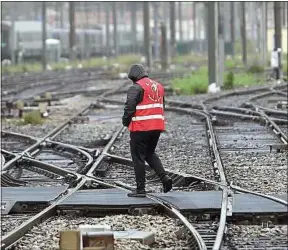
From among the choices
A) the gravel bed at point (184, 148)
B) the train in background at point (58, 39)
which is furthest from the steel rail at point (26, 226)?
the train in background at point (58, 39)

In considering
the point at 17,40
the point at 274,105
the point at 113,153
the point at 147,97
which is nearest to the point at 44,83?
the point at 274,105

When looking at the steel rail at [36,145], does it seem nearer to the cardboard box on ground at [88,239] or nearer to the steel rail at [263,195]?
the steel rail at [263,195]

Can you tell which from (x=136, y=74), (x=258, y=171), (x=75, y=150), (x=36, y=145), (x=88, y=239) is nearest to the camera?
(x=88, y=239)

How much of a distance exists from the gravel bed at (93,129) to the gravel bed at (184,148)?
64 centimetres

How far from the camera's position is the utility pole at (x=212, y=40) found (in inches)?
1388

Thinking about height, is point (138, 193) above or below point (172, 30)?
below

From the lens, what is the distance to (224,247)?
8.28 meters

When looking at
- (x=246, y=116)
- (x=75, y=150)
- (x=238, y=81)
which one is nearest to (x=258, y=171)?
(x=75, y=150)

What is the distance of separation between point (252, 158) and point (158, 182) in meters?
3.20

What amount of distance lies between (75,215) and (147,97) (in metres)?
1.72

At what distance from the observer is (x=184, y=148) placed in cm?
1781

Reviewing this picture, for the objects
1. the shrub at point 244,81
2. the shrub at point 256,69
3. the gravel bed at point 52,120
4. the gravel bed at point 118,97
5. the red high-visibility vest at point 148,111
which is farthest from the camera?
the shrub at point 256,69

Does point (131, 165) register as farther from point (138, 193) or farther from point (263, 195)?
point (263, 195)

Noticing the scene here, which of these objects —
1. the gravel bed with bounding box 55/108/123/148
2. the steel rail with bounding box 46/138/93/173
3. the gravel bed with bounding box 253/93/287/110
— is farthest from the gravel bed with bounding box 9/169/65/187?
the gravel bed with bounding box 253/93/287/110
